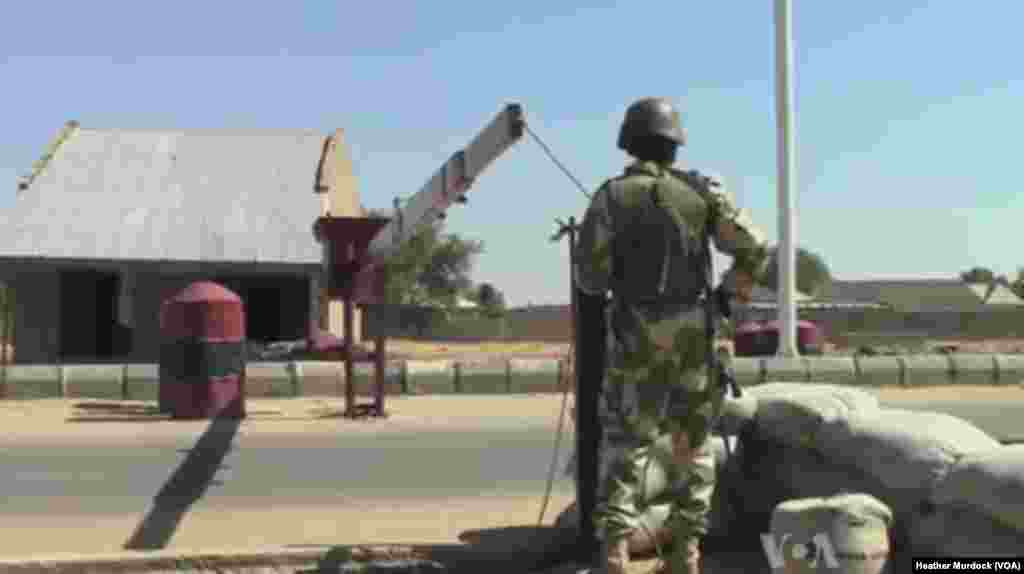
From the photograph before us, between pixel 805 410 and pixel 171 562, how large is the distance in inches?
114

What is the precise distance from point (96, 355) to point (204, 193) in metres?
4.68

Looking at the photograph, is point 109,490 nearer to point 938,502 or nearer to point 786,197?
point 938,502

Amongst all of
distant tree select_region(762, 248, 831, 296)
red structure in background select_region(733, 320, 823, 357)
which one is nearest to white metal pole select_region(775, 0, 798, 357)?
red structure in background select_region(733, 320, 823, 357)

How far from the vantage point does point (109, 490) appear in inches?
313

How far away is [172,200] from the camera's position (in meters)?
27.6

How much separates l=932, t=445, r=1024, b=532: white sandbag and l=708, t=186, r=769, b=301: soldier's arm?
102cm

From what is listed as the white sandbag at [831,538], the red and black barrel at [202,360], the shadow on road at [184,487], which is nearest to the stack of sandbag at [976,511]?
the white sandbag at [831,538]

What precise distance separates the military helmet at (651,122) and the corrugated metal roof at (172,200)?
69.6ft

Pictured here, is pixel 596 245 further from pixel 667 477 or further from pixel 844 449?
pixel 844 449

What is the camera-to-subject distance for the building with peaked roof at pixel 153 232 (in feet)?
84.1

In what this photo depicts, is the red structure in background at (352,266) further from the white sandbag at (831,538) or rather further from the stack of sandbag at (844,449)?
the white sandbag at (831,538)

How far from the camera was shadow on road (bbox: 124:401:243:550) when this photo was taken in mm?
6129


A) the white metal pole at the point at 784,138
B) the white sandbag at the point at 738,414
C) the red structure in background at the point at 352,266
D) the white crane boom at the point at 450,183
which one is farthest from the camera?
the white metal pole at the point at 784,138

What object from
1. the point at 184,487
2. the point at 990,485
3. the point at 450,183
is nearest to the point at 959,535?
the point at 990,485
